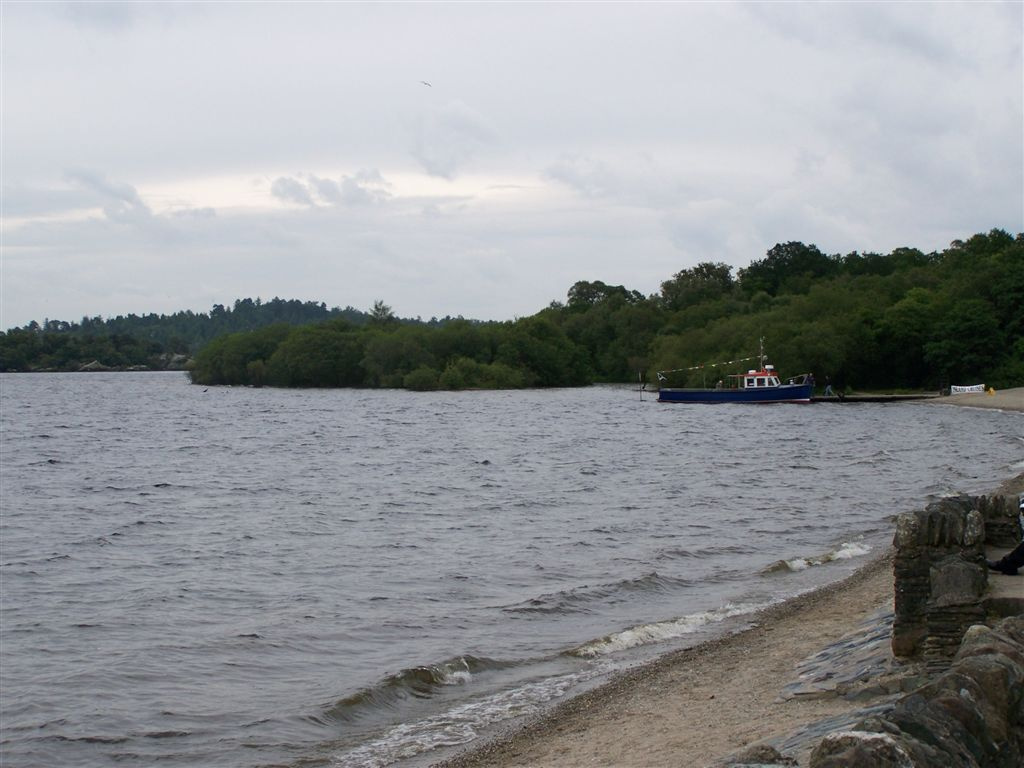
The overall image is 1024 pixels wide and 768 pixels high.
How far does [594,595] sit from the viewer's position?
1966cm

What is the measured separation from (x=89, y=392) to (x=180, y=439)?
9066 cm

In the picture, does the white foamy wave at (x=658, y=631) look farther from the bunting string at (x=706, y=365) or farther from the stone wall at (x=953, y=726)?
the bunting string at (x=706, y=365)

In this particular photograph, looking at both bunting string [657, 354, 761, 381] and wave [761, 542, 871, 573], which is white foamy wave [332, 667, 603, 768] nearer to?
wave [761, 542, 871, 573]

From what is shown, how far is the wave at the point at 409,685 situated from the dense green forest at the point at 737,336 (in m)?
90.8

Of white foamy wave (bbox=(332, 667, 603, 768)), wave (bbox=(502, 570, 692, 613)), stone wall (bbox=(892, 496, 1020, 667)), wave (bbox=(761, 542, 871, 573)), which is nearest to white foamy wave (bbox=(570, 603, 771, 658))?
white foamy wave (bbox=(332, 667, 603, 768))

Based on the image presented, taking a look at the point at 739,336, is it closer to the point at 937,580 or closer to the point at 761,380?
the point at 761,380

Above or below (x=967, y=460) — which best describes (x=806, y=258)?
above

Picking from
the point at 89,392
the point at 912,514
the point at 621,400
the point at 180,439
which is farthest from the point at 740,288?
the point at 912,514

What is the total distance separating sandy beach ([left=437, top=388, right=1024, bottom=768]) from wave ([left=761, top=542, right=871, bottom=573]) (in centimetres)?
453

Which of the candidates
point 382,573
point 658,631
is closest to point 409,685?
point 658,631

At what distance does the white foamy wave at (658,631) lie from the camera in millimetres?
15966

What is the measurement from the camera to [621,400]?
115m

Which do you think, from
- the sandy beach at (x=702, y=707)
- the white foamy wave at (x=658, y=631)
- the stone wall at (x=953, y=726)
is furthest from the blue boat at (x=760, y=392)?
the stone wall at (x=953, y=726)

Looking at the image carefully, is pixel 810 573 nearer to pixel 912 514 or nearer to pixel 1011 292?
pixel 912 514
